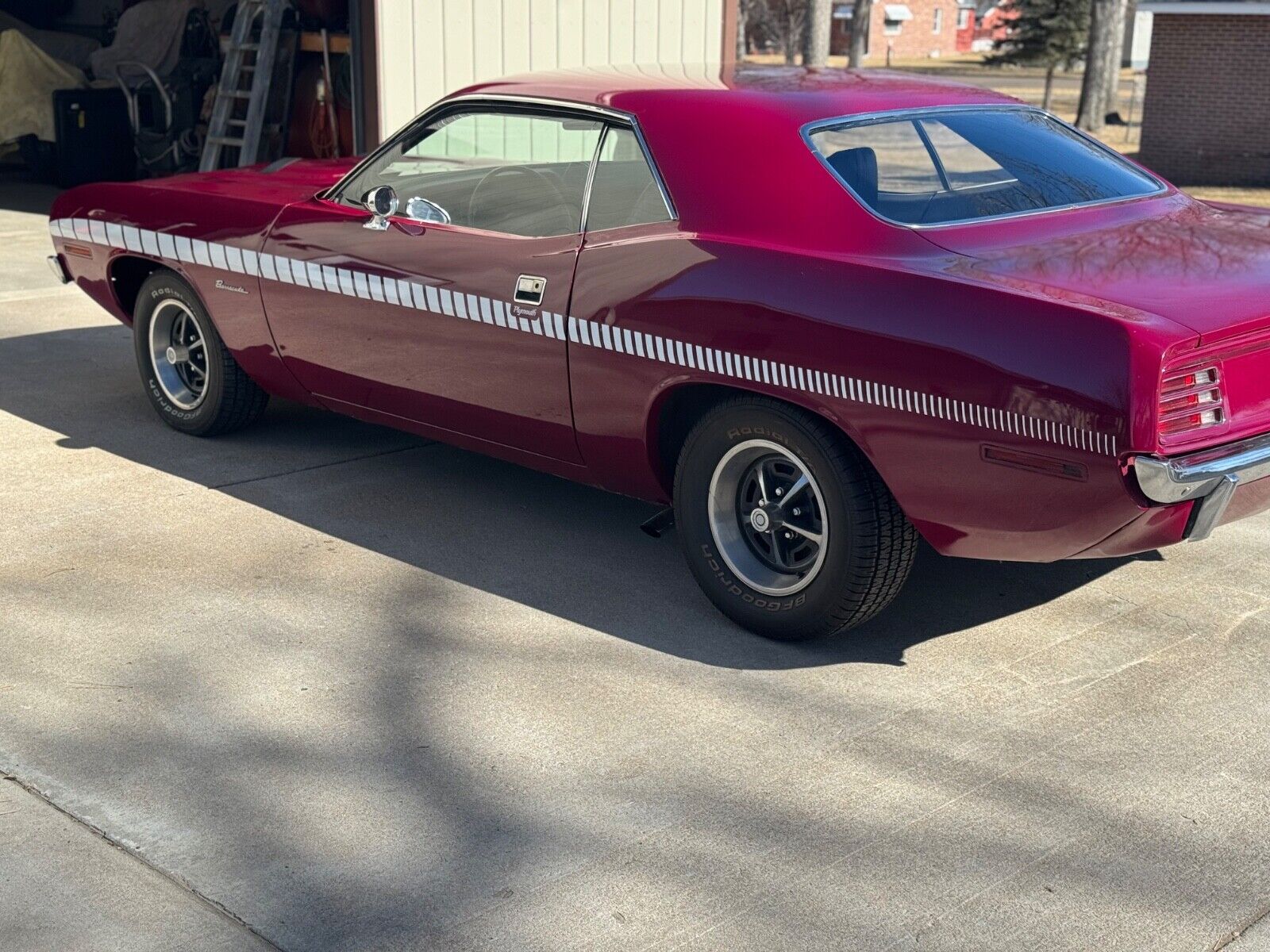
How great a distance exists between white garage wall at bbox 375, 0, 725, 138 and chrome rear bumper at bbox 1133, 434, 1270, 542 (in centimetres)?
709

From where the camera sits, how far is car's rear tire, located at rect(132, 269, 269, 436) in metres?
6.15

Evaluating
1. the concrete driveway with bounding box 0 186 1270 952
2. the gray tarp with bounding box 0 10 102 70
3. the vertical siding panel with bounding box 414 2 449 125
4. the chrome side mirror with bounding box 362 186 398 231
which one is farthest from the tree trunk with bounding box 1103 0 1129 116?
the chrome side mirror with bounding box 362 186 398 231

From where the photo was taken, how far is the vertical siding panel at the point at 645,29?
12367 millimetres

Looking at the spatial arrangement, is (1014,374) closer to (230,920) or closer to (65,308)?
(230,920)

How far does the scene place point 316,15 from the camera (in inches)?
499

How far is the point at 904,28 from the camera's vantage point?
2894 inches

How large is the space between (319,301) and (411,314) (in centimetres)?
53

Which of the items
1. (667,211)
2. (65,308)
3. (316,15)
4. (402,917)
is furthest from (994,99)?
(316,15)

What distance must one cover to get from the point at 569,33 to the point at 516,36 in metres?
0.54

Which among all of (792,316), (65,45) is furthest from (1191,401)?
(65,45)

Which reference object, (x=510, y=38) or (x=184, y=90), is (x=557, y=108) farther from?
(x=184, y=90)

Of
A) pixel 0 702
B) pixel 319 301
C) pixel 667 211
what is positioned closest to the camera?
pixel 0 702

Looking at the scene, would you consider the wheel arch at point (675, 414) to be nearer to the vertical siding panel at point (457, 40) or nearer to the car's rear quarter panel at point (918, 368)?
the car's rear quarter panel at point (918, 368)

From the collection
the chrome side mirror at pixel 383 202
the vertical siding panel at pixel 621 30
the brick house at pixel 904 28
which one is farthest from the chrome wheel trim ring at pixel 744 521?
the brick house at pixel 904 28
